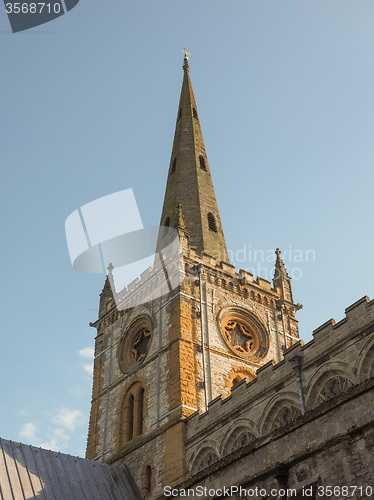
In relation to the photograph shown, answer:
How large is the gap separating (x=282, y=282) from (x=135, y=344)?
9386mm

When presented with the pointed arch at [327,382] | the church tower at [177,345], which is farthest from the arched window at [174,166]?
the pointed arch at [327,382]

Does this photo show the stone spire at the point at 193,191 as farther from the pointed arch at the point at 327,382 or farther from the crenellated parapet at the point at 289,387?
the pointed arch at the point at 327,382

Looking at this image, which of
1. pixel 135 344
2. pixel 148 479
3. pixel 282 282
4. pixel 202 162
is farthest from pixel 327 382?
pixel 202 162

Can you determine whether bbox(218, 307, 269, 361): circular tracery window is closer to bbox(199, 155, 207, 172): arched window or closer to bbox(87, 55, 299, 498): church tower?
bbox(87, 55, 299, 498): church tower

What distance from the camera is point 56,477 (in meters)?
22.5

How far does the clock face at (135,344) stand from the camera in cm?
2930

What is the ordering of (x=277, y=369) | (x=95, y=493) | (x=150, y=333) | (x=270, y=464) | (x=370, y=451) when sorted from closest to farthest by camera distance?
(x=370, y=451), (x=270, y=464), (x=277, y=369), (x=95, y=493), (x=150, y=333)

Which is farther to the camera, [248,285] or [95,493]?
[248,285]

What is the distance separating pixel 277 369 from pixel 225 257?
1400 centimetres

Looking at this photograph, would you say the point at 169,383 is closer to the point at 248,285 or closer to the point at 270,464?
the point at 248,285

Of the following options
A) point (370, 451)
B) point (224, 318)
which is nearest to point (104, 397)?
point (224, 318)

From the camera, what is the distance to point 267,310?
31.5m

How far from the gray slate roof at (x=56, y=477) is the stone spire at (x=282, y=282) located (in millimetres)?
13250

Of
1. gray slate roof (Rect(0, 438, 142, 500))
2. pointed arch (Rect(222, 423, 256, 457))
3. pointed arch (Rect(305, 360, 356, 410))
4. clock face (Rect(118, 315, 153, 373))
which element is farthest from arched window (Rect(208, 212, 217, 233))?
pointed arch (Rect(305, 360, 356, 410))
